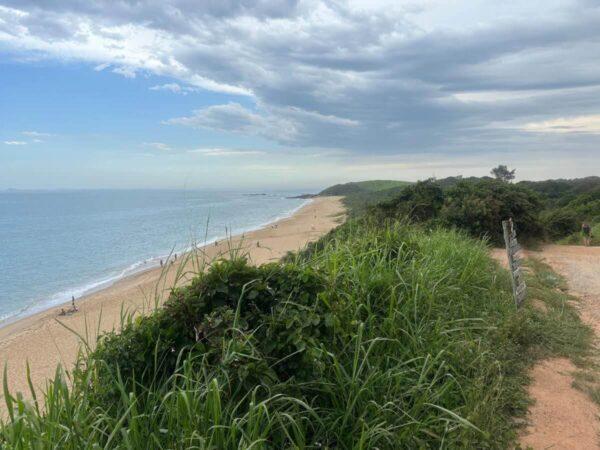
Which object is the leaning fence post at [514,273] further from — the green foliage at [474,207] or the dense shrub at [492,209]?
the dense shrub at [492,209]

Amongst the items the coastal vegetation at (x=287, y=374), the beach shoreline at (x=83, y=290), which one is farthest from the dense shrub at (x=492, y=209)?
the coastal vegetation at (x=287, y=374)

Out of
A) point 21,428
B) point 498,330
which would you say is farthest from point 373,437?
point 498,330

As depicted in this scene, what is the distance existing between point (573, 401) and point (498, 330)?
99cm

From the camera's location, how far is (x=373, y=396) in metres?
2.75

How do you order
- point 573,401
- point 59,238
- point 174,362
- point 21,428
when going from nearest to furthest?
1. point 21,428
2. point 174,362
3. point 573,401
4. point 59,238

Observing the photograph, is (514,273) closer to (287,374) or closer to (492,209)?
(287,374)

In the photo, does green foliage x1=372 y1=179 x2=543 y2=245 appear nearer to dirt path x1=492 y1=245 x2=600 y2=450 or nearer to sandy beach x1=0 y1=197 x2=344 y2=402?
sandy beach x1=0 y1=197 x2=344 y2=402

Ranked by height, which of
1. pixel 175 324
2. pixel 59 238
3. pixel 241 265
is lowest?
pixel 59 238

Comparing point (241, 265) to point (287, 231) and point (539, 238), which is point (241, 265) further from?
point (287, 231)

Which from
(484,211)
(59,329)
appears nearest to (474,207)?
(484,211)

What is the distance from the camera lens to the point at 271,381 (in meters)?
2.36

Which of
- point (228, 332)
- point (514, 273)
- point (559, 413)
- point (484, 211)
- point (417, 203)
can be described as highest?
point (417, 203)

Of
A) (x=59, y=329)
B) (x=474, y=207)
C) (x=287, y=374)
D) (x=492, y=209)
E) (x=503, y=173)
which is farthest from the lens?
(x=503, y=173)

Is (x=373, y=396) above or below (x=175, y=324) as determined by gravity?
Result: below
